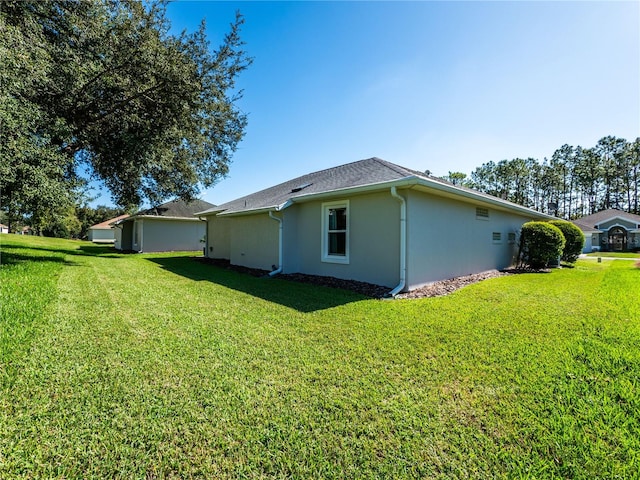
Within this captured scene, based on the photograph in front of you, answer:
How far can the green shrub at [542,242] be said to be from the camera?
1114 centimetres

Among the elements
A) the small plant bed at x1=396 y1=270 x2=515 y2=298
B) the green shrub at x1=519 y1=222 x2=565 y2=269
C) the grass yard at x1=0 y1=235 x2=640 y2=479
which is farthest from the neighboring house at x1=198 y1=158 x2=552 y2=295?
the grass yard at x1=0 y1=235 x2=640 y2=479

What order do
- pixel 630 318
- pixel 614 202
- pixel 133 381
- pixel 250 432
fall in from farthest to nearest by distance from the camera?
pixel 614 202, pixel 630 318, pixel 133 381, pixel 250 432

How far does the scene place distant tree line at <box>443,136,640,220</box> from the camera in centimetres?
4297

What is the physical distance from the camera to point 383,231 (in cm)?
733

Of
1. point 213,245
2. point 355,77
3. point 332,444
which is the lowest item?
point 332,444

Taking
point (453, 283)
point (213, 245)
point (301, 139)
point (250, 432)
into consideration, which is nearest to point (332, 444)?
point (250, 432)

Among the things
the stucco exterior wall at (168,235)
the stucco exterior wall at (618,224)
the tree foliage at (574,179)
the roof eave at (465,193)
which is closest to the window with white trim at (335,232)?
the roof eave at (465,193)

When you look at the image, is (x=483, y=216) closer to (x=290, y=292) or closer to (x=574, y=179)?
(x=290, y=292)

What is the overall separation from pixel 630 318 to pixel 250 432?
20.2 ft

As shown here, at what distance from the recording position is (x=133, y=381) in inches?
109

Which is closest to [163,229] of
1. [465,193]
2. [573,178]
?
[465,193]

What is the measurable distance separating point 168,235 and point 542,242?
21951mm

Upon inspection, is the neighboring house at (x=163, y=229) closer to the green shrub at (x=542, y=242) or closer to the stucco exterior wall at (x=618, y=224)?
the green shrub at (x=542, y=242)

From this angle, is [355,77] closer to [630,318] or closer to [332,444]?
[630,318]
